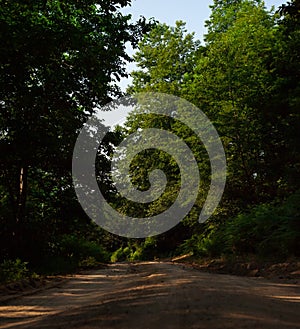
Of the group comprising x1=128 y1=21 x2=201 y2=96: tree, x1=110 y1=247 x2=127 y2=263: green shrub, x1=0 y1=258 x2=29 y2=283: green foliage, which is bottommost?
x1=110 y1=247 x2=127 y2=263: green shrub

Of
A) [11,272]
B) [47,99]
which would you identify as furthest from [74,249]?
[47,99]

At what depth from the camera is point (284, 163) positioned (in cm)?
1864

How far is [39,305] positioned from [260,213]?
10445mm

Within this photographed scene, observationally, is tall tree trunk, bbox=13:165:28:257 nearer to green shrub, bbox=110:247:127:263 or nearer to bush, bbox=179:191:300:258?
bush, bbox=179:191:300:258

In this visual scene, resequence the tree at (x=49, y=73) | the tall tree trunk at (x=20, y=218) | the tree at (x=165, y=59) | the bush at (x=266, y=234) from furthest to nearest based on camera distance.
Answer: the tree at (x=165, y=59) → the tall tree trunk at (x=20, y=218) → the bush at (x=266, y=234) → the tree at (x=49, y=73)

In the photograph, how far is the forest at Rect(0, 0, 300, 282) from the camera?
1081 cm

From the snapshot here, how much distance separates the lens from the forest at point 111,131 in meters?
10.8

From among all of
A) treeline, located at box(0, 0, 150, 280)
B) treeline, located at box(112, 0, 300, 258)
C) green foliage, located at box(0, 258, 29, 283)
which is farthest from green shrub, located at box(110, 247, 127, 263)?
green foliage, located at box(0, 258, 29, 283)

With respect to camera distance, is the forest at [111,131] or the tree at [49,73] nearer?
the tree at [49,73]

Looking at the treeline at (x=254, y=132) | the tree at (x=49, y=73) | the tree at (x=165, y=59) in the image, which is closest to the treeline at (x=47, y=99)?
the tree at (x=49, y=73)

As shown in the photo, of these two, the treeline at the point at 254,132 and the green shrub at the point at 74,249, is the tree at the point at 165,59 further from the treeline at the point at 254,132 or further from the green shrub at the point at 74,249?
the green shrub at the point at 74,249

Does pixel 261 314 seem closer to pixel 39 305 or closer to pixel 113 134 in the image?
pixel 39 305

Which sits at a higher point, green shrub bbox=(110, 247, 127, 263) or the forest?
the forest

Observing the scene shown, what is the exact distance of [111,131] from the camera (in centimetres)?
1859
